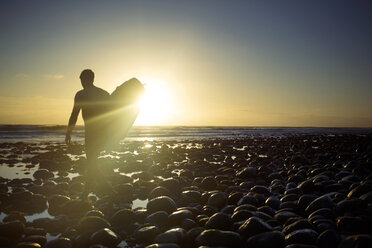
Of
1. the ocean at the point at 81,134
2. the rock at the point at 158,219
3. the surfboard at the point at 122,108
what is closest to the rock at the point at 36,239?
the rock at the point at 158,219

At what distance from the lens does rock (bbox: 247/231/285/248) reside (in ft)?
11.0

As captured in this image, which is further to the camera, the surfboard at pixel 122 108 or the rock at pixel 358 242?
the surfboard at pixel 122 108

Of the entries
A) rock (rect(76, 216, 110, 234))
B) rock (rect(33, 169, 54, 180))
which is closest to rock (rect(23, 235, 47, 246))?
rock (rect(76, 216, 110, 234))

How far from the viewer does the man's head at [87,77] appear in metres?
6.17

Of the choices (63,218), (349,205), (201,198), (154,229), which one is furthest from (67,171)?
(349,205)

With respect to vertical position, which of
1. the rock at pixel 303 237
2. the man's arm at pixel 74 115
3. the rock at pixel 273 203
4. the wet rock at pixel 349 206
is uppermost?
the man's arm at pixel 74 115

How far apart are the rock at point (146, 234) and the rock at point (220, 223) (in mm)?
851

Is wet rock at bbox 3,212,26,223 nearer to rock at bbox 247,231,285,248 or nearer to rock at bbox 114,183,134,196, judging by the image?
rock at bbox 114,183,134,196

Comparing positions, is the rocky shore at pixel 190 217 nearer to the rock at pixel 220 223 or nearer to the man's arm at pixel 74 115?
the rock at pixel 220 223

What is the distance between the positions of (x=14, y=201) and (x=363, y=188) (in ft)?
24.6

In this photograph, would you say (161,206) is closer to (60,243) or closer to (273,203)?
(60,243)

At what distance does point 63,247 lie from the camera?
3.54m

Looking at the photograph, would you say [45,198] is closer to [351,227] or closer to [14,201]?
[14,201]

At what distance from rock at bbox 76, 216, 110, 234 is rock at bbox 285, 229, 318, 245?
2887mm
